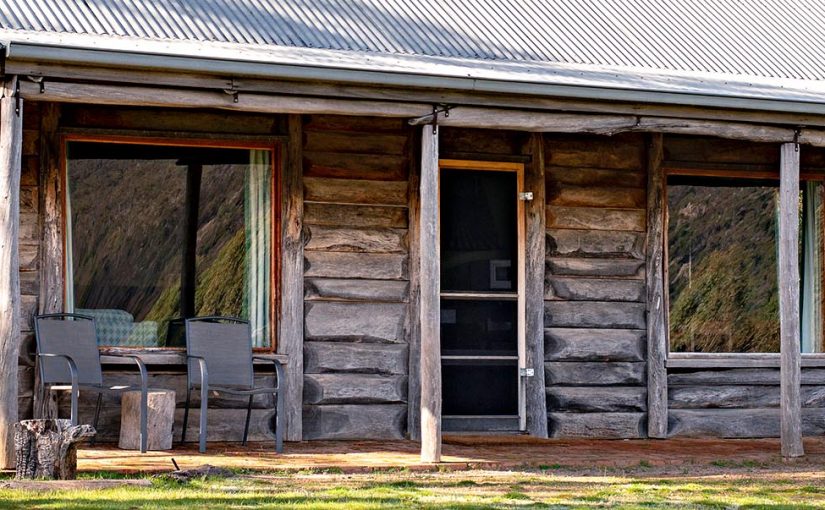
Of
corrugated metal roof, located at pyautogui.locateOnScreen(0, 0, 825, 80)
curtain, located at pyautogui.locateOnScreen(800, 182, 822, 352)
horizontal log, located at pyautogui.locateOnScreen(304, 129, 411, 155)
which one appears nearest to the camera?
corrugated metal roof, located at pyautogui.locateOnScreen(0, 0, 825, 80)

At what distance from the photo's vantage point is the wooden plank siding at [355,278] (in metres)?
10.2

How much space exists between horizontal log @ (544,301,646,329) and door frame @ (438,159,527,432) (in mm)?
216

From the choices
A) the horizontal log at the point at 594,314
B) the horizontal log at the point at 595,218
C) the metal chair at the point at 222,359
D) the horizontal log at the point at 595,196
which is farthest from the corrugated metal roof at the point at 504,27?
the metal chair at the point at 222,359

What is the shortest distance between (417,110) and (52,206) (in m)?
2.59

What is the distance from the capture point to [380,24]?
1028 centimetres

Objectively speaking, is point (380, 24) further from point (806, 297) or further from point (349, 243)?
point (806, 297)

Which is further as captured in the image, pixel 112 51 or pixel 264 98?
pixel 264 98

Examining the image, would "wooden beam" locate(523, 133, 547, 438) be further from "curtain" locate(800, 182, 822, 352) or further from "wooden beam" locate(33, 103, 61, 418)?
"wooden beam" locate(33, 103, 61, 418)

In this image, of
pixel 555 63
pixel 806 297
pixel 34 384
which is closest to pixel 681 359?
pixel 806 297

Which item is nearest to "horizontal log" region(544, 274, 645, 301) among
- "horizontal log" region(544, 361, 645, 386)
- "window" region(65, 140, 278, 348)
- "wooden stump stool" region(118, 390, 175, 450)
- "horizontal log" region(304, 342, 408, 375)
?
"horizontal log" region(544, 361, 645, 386)

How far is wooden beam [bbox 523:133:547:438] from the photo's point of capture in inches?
421

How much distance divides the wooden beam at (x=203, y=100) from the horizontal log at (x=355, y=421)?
2353mm

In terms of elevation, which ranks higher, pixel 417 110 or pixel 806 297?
pixel 417 110

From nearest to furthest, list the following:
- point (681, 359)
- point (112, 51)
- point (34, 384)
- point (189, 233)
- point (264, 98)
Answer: point (112, 51), point (264, 98), point (34, 384), point (189, 233), point (681, 359)
